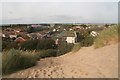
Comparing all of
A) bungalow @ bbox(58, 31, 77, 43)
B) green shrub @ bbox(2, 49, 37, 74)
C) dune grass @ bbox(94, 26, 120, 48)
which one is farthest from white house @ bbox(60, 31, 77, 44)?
green shrub @ bbox(2, 49, 37, 74)

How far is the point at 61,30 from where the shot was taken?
45.3 m

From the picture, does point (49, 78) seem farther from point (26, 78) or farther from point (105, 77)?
point (105, 77)

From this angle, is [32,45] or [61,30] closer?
[32,45]

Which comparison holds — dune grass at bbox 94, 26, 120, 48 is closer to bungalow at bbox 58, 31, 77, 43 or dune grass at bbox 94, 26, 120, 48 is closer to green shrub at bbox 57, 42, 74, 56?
green shrub at bbox 57, 42, 74, 56

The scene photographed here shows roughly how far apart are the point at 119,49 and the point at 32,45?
629 inches

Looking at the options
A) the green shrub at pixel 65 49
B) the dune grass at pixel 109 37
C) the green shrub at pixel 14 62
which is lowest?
the green shrub at pixel 65 49

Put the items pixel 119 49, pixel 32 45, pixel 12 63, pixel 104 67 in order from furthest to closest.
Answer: pixel 32 45 < pixel 119 49 < pixel 12 63 < pixel 104 67

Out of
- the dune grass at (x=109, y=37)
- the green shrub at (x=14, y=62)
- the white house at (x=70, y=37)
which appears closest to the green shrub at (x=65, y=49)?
the white house at (x=70, y=37)

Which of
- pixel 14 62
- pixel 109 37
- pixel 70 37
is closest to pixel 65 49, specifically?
pixel 109 37

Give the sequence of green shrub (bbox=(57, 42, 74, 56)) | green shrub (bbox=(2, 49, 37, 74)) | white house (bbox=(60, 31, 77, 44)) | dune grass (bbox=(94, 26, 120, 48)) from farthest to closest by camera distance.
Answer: white house (bbox=(60, 31, 77, 44)) < green shrub (bbox=(57, 42, 74, 56)) < dune grass (bbox=(94, 26, 120, 48)) < green shrub (bbox=(2, 49, 37, 74))

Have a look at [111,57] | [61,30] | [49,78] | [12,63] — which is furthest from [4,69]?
[61,30]

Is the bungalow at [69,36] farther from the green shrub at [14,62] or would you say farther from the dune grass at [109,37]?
the green shrub at [14,62]

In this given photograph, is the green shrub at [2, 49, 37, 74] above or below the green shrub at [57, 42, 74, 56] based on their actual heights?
above

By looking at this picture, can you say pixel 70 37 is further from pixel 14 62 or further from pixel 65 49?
pixel 14 62
